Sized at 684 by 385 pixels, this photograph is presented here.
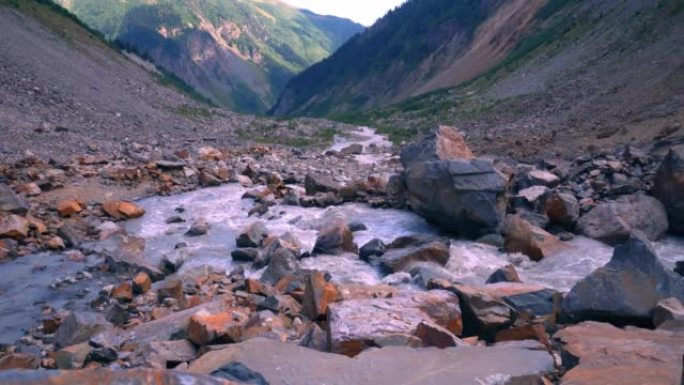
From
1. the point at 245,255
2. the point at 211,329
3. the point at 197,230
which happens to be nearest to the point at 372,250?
the point at 245,255

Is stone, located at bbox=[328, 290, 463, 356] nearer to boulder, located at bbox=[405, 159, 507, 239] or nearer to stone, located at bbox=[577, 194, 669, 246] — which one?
boulder, located at bbox=[405, 159, 507, 239]

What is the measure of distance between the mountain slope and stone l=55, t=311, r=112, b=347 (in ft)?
172

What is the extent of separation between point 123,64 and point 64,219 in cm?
3182

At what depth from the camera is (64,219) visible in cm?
1269

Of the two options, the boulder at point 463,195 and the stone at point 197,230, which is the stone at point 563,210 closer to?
the boulder at point 463,195

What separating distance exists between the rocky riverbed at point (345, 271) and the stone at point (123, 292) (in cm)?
3

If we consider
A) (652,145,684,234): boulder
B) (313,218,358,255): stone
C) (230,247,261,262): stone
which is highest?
(652,145,684,234): boulder

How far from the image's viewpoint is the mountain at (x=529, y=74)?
60.9 feet

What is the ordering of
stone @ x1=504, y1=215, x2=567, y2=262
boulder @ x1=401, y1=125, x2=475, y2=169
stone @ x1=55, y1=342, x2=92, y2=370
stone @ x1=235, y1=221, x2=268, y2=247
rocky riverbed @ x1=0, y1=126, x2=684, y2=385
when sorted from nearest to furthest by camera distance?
rocky riverbed @ x1=0, y1=126, x2=684, y2=385
stone @ x1=55, y1=342, x2=92, y2=370
stone @ x1=504, y1=215, x2=567, y2=262
stone @ x1=235, y1=221, x2=268, y2=247
boulder @ x1=401, y1=125, x2=475, y2=169

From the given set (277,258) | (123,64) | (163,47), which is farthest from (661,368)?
(163,47)

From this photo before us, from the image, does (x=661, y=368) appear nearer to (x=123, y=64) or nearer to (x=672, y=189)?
(x=672, y=189)

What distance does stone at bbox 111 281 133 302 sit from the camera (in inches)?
337

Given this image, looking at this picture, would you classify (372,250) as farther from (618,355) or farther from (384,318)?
(618,355)

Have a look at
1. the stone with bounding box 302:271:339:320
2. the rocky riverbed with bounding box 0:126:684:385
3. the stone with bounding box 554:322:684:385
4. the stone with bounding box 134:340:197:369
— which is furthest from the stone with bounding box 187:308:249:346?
the stone with bounding box 554:322:684:385
